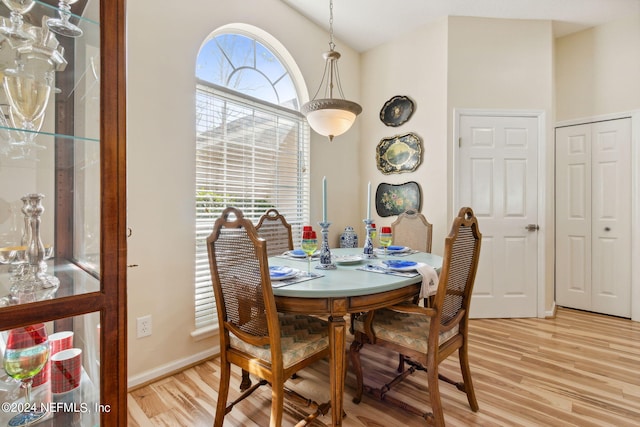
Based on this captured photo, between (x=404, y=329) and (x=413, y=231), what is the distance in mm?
1274

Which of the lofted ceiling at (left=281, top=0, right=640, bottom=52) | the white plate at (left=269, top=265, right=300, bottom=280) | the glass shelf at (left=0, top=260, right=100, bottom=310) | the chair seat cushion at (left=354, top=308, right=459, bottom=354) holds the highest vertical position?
the lofted ceiling at (left=281, top=0, right=640, bottom=52)

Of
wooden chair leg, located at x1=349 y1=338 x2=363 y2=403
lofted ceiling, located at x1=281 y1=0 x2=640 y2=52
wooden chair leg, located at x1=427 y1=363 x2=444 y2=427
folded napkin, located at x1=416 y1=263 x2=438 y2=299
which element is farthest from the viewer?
lofted ceiling, located at x1=281 y1=0 x2=640 y2=52

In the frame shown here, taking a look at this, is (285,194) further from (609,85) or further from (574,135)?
(609,85)

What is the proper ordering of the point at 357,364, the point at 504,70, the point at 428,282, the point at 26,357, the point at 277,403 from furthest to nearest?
the point at 504,70 → the point at 357,364 → the point at 428,282 → the point at 277,403 → the point at 26,357

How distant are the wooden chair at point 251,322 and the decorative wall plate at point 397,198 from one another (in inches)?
88.7

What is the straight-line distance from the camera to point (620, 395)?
1882 mm

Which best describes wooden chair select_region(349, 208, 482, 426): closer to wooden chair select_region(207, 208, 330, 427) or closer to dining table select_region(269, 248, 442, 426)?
dining table select_region(269, 248, 442, 426)

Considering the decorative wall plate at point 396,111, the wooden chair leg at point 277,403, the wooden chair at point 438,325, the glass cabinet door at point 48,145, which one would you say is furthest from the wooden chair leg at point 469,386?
the decorative wall plate at point 396,111

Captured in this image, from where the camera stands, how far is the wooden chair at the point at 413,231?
2676 mm

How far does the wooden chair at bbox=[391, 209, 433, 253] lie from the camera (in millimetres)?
2676

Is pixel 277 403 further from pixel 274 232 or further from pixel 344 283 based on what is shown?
pixel 274 232

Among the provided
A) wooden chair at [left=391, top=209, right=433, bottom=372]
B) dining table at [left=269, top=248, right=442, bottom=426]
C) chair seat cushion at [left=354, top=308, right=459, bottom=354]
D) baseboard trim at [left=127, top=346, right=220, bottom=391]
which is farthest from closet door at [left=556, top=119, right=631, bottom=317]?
baseboard trim at [left=127, top=346, right=220, bottom=391]

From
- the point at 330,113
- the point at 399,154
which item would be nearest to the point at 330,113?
the point at 330,113

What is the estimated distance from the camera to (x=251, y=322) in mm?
1414
